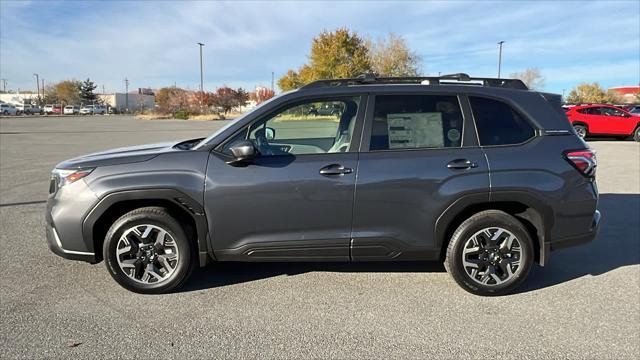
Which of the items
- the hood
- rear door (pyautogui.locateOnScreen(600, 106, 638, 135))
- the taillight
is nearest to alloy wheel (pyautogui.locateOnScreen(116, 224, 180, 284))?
the hood

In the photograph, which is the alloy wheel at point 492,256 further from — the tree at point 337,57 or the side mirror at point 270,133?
the tree at point 337,57

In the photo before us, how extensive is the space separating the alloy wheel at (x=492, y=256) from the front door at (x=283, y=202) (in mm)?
1099

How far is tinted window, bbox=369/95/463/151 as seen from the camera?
3.74 m

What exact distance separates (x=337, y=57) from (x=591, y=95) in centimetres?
5078

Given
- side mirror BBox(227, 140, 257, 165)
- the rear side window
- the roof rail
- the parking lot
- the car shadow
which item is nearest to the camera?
the parking lot

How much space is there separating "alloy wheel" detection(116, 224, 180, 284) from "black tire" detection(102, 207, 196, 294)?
0.10 feet

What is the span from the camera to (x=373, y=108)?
3779 millimetres

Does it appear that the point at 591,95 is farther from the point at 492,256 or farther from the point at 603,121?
A: the point at 492,256

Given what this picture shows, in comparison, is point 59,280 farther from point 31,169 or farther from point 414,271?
point 31,169

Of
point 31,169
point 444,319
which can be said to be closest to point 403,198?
point 444,319

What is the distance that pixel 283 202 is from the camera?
11.8ft

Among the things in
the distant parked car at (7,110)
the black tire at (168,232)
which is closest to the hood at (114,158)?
the black tire at (168,232)

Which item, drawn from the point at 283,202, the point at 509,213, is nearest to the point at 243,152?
the point at 283,202

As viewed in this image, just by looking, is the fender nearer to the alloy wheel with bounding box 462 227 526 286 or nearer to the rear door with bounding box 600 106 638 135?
the alloy wheel with bounding box 462 227 526 286
